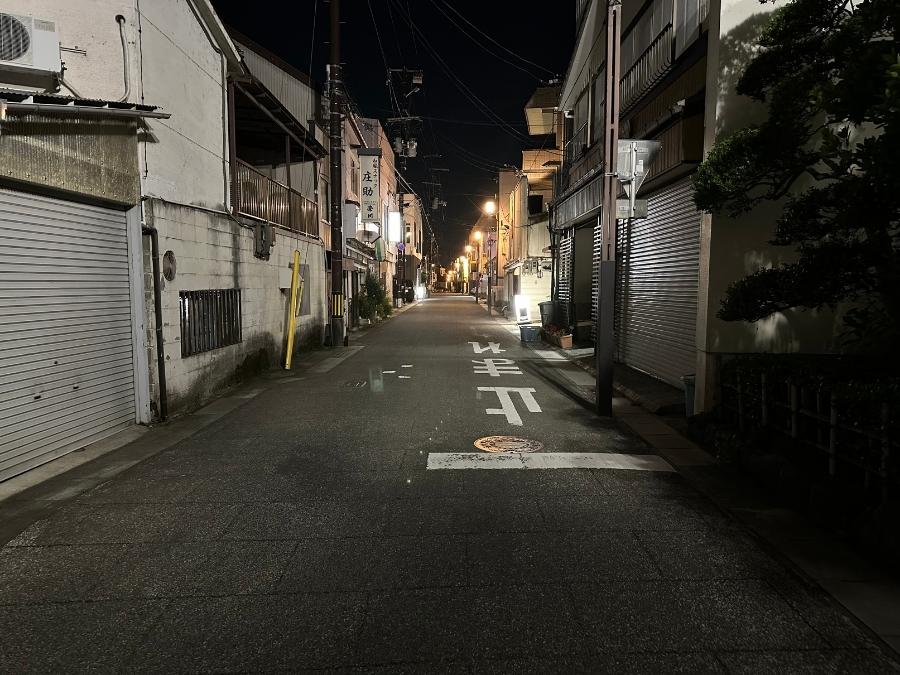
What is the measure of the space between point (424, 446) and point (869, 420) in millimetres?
4950

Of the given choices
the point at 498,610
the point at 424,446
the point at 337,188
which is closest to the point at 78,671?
the point at 498,610

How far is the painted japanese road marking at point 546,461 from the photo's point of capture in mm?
6793

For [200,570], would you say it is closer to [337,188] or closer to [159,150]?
[159,150]

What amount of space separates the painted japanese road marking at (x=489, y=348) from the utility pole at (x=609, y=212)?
8.97 m

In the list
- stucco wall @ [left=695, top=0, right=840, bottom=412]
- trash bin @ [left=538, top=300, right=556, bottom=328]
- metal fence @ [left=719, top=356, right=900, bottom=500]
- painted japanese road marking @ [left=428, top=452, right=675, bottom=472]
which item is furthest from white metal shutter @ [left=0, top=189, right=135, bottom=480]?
trash bin @ [left=538, top=300, right=556, bottom=328]

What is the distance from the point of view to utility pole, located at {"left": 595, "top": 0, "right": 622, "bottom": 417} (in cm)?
934

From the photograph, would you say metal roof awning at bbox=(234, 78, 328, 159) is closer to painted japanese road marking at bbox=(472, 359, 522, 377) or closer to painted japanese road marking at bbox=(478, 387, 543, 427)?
painted japanese road marking at bbox=(472, 359, 522, 377)

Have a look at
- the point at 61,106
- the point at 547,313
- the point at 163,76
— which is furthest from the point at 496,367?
the point at 61,106

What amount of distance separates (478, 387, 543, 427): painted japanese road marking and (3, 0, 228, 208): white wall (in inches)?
265

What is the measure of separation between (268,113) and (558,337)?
38.0 feet

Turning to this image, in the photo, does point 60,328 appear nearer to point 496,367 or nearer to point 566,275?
point 496,367

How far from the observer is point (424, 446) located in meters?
7.68

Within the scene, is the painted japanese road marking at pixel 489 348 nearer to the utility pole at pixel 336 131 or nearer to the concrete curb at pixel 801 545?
the utility pole at pixel 336 131

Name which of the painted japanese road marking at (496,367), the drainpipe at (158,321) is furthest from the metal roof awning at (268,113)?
the painted japanese road marking at (496,367)
